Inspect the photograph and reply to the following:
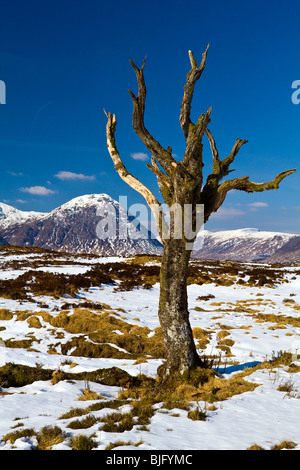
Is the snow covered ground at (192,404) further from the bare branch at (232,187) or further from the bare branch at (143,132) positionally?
the bare branch at (143,132)

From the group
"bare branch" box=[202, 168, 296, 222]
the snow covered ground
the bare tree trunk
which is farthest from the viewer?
"bare branch" box=[202, 168, 296, 222]

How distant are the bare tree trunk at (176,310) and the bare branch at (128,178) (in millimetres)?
809

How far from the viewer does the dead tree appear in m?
6.67

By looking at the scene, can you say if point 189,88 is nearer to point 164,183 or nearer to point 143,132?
point 143,132

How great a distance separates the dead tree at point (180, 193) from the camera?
263 inches

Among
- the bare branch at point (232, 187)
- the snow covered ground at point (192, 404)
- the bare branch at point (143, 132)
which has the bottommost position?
the snow covered ground at point (192, 404)

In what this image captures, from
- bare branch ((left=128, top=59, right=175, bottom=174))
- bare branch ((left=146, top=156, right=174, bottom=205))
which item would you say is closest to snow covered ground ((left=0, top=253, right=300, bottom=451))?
bare branch ((left=146, top=156, right=174, bottom=205))

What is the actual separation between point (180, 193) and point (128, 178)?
6.11 feet

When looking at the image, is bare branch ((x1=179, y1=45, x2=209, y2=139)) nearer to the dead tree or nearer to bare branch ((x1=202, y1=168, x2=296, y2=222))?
the dead tree

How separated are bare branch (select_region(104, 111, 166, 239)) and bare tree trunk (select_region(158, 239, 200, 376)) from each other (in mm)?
809

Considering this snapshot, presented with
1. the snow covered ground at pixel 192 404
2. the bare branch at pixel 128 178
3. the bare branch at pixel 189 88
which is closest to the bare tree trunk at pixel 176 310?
the bare branch at pixel 128 178

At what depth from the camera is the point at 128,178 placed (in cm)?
773

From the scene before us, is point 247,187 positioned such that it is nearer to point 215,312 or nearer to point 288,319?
point 288,319
